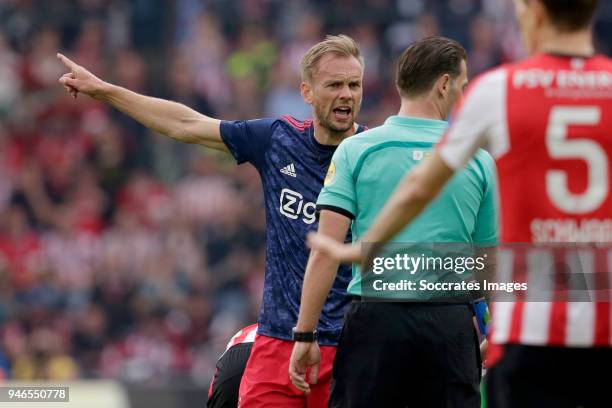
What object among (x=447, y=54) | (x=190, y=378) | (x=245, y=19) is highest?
(x=245, y=19)

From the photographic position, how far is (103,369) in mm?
13852

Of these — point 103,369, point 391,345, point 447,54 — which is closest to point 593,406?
point 391,345

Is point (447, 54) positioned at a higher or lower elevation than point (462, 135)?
higher

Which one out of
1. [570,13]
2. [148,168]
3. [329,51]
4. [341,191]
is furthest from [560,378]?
[148,168]

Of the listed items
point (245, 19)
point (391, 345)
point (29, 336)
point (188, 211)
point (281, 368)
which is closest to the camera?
point (391, 345)

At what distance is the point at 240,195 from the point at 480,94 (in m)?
11.0

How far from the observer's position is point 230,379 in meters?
6.30

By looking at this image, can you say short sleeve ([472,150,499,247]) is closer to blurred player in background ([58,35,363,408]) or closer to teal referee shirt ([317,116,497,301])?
teal referee shirt ([317,116,497,301])

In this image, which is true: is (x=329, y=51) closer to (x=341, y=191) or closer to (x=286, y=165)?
(x=286, y=165)

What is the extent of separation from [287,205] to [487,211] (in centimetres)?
108

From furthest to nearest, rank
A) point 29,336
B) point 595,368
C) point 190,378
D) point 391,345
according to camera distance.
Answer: point 29,336 < point 190,378 < point 391,345 < point 595,368

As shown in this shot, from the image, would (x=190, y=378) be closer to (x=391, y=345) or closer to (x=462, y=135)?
(x=391, y=345)

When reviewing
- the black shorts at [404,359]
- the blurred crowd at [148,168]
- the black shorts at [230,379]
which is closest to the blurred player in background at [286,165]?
the black shorts at [230,379]

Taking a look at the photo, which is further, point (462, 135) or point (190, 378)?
point (190, 378)
